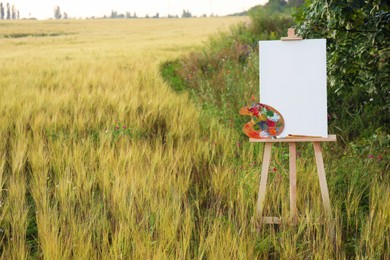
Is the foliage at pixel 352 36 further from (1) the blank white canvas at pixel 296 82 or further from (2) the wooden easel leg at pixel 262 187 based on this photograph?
(2) the wooden easel leg at pixel 262 187

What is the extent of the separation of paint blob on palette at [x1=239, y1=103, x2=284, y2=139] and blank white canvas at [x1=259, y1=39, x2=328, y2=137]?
0.04 meters

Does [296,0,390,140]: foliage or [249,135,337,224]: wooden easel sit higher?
[296,0,390,140]: foliage

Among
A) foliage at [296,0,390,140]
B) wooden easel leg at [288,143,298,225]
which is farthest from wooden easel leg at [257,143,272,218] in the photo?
foliage at [296,0,390,140]

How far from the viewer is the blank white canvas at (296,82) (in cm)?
289

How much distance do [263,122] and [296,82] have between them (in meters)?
0.33

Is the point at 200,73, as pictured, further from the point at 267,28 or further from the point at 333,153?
the point at 333,153

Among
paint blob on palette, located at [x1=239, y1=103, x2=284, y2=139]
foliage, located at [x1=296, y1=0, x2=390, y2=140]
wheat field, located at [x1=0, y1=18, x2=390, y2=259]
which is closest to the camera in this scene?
wheat field, located at [x1=0, y1=18, x2=390, y2=259]

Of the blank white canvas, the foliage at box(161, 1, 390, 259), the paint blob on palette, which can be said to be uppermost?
the blank white canvas

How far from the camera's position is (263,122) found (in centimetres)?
287

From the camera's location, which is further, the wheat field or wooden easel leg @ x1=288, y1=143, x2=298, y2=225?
wooden easel leg @ x1=288, y1=143, x2=298, y2=225

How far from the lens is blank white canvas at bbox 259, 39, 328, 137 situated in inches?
114

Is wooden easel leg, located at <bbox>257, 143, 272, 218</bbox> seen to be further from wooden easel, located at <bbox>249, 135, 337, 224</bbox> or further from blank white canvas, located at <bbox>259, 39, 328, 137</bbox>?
blank white canvas, located at <bbox>259, 39, 328, 137</bbox>

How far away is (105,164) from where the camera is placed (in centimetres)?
362

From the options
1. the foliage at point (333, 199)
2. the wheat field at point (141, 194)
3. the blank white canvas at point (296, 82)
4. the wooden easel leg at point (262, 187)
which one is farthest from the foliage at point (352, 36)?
the wooden easel leg at point (262, 187)
